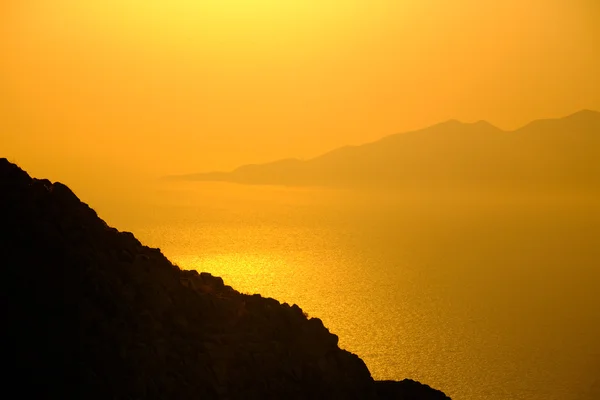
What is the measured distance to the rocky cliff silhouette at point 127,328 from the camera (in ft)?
118

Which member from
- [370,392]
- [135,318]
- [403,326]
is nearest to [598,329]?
[403,326]

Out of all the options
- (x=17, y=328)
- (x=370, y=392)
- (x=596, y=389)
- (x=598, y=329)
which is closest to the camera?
(x=17, y=328)

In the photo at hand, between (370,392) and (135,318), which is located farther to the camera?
(370,392)

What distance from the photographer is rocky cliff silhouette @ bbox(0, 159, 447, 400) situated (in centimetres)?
3609

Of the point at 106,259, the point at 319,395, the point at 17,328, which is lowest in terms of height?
the point at 319,395

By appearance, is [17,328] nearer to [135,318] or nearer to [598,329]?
[135,318]

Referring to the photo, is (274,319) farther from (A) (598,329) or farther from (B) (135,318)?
(A) (598,329)

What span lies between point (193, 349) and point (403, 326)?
155 meters

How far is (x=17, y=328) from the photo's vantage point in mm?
36031

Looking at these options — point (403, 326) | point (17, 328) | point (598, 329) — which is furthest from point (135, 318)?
point (598, 329)

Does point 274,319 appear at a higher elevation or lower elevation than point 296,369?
higher

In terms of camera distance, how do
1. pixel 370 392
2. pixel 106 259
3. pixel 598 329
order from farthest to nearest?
pixel 598 329
pixel 370 392
pixel 106 259

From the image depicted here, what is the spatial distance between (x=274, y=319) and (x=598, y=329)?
164400 millimetres

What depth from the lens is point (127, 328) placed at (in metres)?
38.8
